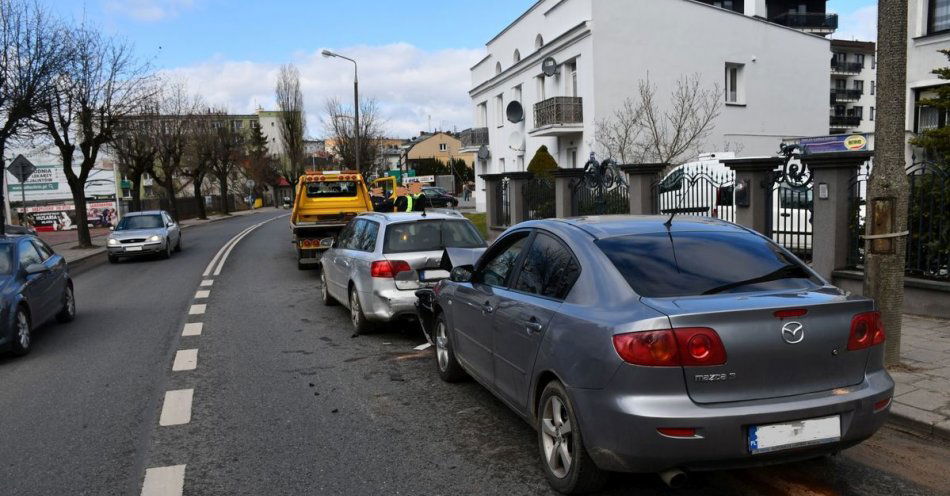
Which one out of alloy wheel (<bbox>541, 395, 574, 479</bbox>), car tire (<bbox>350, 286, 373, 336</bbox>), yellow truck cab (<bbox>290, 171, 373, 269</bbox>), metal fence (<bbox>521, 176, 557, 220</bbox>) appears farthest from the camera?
metal fence (<bbox>521, 176, 557, 220</bbox>)

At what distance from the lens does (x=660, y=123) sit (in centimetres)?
2733

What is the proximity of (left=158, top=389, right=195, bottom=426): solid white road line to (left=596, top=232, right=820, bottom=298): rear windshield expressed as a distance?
12.1ft

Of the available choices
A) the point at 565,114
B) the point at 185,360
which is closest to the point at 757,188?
the point at 185,360

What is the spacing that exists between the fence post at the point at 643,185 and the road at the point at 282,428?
5.93 m

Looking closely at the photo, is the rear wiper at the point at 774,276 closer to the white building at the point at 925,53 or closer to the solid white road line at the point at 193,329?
the solid white road line at the point at 193,329

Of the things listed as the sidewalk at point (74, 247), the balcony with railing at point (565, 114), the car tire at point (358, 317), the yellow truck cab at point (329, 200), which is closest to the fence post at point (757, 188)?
the car tire at point (358, 317)

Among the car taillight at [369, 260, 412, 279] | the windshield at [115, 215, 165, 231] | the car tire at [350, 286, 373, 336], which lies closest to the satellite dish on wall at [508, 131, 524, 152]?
the windshield at [115, 215, 165, 231]

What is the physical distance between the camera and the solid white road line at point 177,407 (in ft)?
18.1

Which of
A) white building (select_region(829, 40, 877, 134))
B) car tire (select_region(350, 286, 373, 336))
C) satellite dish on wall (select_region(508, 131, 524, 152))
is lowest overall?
car tire (select_region(350, 286, 373, 336))

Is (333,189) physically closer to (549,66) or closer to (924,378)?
(549,66)

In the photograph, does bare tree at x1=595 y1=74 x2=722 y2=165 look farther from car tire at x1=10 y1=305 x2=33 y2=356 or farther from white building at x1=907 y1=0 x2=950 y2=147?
car tire at x1=10 y1=305 x2=33 y2=356

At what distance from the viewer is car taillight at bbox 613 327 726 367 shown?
3.30m

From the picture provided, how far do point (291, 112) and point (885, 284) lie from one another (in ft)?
226

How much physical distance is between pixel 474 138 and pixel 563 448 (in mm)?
38253
